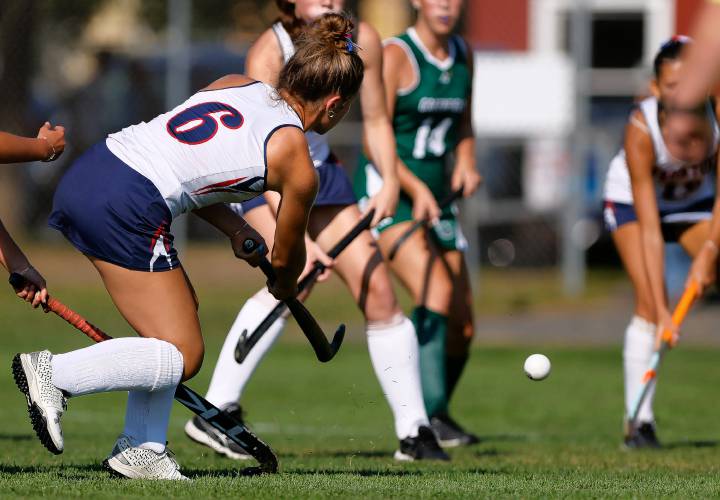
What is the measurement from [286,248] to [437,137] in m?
2.69

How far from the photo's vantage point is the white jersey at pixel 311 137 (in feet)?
20.1

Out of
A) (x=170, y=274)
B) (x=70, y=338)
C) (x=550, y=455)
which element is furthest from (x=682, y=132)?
(x=70, y=338)

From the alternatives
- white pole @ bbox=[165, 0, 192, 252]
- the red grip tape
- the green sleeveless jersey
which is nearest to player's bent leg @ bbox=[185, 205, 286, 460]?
the green sleeveless jersey

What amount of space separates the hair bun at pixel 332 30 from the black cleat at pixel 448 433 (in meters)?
2.66

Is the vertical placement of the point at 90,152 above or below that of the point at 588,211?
above

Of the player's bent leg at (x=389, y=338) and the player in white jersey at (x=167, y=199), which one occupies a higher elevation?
the player in white jersey at (x=167, y=199)

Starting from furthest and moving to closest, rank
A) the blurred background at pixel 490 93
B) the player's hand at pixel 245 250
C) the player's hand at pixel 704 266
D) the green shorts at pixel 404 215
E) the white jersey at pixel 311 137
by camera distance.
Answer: the blurred background at pixel 490 93 → the green shorts at pixel 404 215 → the player's hand at pixel 704 266 → the white jersey at pixel 311 137 → the player's hand at pixel 245 250

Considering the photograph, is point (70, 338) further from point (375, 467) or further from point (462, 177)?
point (375, 467)

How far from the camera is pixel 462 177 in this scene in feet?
24.3

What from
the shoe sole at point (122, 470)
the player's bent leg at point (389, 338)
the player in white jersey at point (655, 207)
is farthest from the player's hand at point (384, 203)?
the shoe sole at point (122, 470)

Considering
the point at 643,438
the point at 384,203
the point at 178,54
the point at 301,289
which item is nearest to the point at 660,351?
the point at 643,438

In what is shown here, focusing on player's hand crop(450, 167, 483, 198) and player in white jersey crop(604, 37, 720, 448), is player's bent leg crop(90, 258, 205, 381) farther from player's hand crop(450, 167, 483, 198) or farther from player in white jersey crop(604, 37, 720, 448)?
player in white jersey crop(604, 37, 720, 448)

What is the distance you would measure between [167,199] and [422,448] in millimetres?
1979

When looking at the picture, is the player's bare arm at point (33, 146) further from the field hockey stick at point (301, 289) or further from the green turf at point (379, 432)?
the field hockey stick at point (301, 289)
